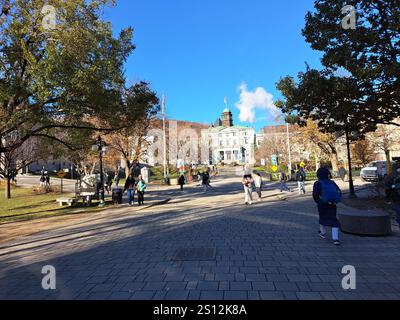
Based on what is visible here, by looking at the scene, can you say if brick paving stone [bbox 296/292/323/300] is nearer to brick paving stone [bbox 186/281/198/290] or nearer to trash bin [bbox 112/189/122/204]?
brick paving stone [bbox 186/281/198/290]

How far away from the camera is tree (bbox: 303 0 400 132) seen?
1048cm

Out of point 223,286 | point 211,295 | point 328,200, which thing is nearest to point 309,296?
point 223,286

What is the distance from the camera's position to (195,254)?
21.2 ft

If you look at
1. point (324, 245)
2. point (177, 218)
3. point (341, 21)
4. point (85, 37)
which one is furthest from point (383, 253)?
point (85, 37)

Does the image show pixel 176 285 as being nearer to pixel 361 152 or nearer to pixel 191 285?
pixel 191 285

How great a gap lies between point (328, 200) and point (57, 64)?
10648mm

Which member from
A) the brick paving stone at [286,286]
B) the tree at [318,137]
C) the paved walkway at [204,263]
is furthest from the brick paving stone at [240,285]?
the tree at [318,137]

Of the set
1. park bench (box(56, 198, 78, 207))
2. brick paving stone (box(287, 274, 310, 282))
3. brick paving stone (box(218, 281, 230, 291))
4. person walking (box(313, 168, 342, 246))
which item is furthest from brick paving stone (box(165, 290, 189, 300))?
park bench (box(56, 198, 78, 207))

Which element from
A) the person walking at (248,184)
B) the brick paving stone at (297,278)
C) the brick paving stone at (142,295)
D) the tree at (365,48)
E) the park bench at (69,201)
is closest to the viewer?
the brick paving stone at (142,295)

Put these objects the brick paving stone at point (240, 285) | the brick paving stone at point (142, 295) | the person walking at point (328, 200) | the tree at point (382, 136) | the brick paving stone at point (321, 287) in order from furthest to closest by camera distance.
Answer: the tree at point (382, 136)
the person walking at point (328, 200)
the brick paving stone at point (240, 285)
the brick paving stone at point (321, 287)
the brick paving stone at point (142, 295)

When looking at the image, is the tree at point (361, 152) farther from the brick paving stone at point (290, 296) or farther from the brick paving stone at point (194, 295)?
the brick paving stone at point (194, 295)

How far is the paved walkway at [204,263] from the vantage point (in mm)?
4457

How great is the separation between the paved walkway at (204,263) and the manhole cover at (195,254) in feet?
0.38

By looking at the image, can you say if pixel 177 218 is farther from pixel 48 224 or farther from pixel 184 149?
pixel 184 149
